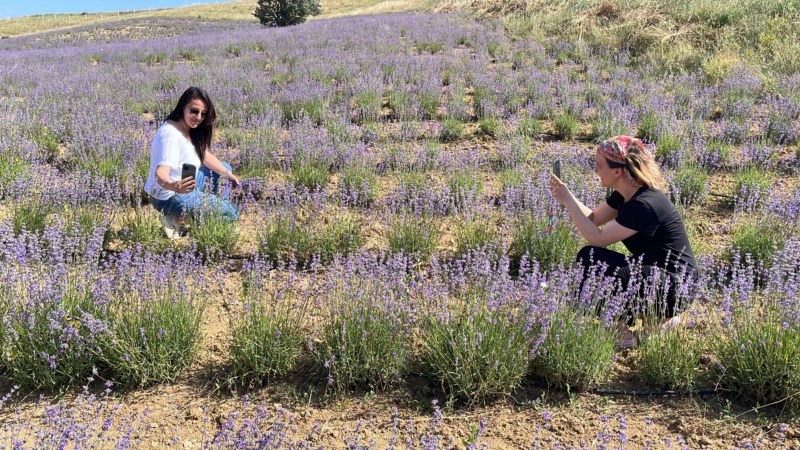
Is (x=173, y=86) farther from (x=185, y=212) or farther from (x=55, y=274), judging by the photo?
(x=55, y=274)

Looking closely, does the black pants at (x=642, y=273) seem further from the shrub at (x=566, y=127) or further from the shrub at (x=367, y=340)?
the shrub at (x=566, y=127)

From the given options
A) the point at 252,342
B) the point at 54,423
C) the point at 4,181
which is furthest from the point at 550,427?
the point at 4,181

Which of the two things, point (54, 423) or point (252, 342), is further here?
point (252, 342)

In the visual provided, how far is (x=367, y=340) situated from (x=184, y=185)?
6.98 ft

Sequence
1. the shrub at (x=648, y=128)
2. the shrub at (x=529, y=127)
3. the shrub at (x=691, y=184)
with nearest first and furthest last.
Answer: the shrub at (x=691, y=184) → the shrub at (x=648, y=128) → the shrub at (x=529, y=127)

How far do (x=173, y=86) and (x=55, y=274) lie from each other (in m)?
7.62

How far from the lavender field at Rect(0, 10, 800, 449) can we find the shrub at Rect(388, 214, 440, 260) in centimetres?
2

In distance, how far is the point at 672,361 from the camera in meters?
2.80

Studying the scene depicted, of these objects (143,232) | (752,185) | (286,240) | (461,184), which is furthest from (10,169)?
(752,185)

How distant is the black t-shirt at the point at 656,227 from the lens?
3.18m

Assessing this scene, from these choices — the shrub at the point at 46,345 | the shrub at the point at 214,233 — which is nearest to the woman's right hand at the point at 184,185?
the shrub at the point at 214,233

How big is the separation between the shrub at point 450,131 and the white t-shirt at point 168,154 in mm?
3377

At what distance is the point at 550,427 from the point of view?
263cm

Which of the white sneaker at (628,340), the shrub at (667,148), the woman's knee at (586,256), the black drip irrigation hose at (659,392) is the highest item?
the shrub at (667,148)
